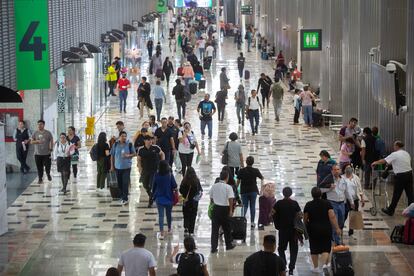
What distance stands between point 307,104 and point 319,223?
18.2 metres

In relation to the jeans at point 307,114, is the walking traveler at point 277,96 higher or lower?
higher

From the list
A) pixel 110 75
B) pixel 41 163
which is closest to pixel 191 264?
pixel 41 163

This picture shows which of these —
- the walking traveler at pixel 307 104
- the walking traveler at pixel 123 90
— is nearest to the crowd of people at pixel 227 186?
the walking traveler at pixel 307 104

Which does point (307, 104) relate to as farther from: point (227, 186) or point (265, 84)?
point (227, 186)

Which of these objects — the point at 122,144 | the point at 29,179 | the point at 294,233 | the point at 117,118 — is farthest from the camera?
the point at 117,118

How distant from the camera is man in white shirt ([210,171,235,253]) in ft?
55.2

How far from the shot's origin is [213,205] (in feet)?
55.7

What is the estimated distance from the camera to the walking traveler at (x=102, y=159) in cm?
2238

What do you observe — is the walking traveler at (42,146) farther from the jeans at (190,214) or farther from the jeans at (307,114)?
the jeans at (307,114)

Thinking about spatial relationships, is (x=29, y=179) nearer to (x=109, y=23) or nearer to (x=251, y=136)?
(x=251, y=136)

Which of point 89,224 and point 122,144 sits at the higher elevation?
point 122,144

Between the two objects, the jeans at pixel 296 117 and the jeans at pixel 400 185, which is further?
the jeans at pixel 296 117

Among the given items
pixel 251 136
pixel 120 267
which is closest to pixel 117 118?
pixel 251 136

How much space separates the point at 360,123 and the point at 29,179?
8.98 m
